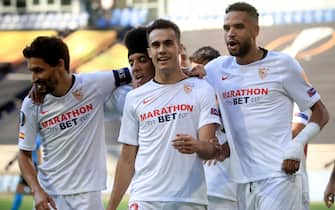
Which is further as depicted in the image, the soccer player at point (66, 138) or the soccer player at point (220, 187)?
the soccer player at point (220, 187)

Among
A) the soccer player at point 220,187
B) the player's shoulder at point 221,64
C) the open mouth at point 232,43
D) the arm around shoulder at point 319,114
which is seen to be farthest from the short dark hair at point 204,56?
the arm around shoulder at point 319,114

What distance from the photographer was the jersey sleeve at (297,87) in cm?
489

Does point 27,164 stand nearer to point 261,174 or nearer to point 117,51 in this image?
point 261,174

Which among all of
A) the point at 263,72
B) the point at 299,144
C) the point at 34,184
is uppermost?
the point at 263,72

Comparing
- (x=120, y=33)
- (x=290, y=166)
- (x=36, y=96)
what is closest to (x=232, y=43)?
(x=290, y=166)

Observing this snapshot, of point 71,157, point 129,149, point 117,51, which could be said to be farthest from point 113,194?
point 117,51

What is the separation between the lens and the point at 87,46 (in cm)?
1431

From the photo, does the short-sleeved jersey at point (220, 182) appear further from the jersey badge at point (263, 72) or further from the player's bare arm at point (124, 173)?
the player's bare arm at point (124, 173)

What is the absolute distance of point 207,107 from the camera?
4391mm

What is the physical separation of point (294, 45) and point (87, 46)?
3.52m

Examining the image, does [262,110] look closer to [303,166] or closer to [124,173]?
[303,166]

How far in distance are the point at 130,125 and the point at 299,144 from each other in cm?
96

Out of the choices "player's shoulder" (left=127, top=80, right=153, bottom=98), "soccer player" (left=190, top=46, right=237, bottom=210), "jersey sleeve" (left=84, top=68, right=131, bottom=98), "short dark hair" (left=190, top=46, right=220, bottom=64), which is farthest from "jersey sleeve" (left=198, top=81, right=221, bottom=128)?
"short dark hair" (left=190, top=46, right=220, bottom=64)

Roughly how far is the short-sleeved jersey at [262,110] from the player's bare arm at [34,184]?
3.60 ft
